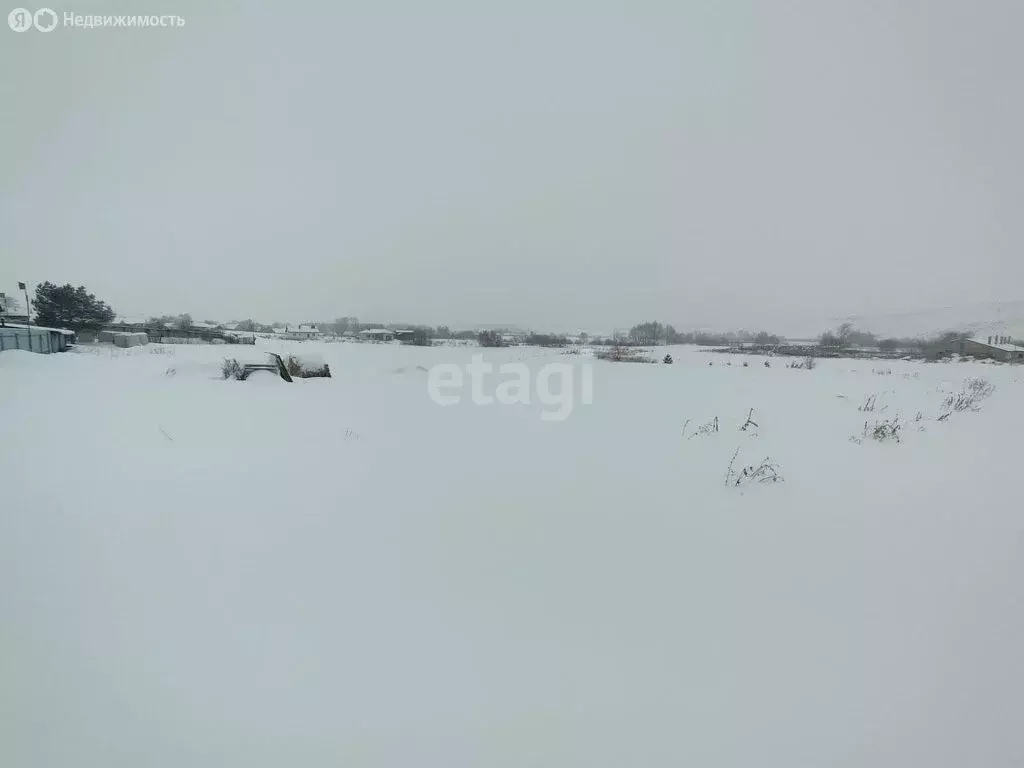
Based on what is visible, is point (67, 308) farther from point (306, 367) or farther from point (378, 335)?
point (306, 367)

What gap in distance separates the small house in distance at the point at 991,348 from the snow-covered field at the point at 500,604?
28.6 feet

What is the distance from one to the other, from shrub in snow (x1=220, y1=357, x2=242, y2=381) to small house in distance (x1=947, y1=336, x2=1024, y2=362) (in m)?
19.6

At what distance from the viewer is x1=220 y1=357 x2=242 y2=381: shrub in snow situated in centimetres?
885

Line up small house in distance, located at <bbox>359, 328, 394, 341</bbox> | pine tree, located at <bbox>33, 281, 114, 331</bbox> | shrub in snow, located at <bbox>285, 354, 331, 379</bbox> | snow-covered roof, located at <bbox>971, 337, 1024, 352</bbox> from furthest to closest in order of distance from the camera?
small house in distance, located at <bbox>359, 328, 394, 341</bbox> → pine tree, located at <bbox>33, 281, 114, 331</bbox> → shrub in snow, located at <bbox>285, 354, 331, 379</bbox> → snow-covered roof, located at <bbox>971, 337, 1024, 352</bbox>

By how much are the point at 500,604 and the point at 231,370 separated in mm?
9455

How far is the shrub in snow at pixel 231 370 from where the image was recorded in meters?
8.85

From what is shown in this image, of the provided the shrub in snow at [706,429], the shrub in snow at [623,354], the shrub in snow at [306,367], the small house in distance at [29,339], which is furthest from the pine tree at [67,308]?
the shrub in snow at [706,429]

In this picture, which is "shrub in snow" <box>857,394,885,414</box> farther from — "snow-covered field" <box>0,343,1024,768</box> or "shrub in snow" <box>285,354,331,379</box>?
"shrub in snow" <box>285,354,331,379</box>

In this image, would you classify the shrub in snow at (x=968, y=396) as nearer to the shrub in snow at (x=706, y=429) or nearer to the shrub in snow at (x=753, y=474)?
the shrub in snow at (x=706, y=429)

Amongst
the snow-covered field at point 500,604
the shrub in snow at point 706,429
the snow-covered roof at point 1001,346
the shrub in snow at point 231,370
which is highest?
the snow-covered roof at point 1001,346

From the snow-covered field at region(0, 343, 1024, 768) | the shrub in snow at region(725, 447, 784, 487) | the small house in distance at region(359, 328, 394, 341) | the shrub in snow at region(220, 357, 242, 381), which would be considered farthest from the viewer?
the small house in distance at region(359, 328, 394, 341)

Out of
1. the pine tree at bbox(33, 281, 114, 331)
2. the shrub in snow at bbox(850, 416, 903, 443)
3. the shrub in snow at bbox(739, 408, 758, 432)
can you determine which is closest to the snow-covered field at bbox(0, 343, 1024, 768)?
the shrub in snow at bbox(850, 416, 903, 443)

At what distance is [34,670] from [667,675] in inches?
121

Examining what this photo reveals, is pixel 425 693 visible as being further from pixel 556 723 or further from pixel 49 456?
pixel 49 456
